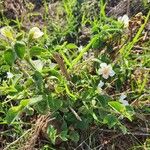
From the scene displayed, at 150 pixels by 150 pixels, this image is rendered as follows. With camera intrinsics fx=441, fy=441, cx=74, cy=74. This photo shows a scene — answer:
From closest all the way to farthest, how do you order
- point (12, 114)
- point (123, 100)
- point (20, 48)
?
point (20, 48)
point (12, 114)
point (123, 100)

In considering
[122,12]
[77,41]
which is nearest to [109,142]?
[77,41]

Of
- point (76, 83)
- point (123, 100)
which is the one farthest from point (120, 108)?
point (76, 83)

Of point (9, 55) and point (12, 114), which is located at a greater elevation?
point (9, 55)

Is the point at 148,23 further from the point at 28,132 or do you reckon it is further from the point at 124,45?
the point at 28,132

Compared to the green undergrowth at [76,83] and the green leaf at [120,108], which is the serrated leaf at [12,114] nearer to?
the green undergrowth at [76,83]

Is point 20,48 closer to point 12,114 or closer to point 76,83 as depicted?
point 12,114
